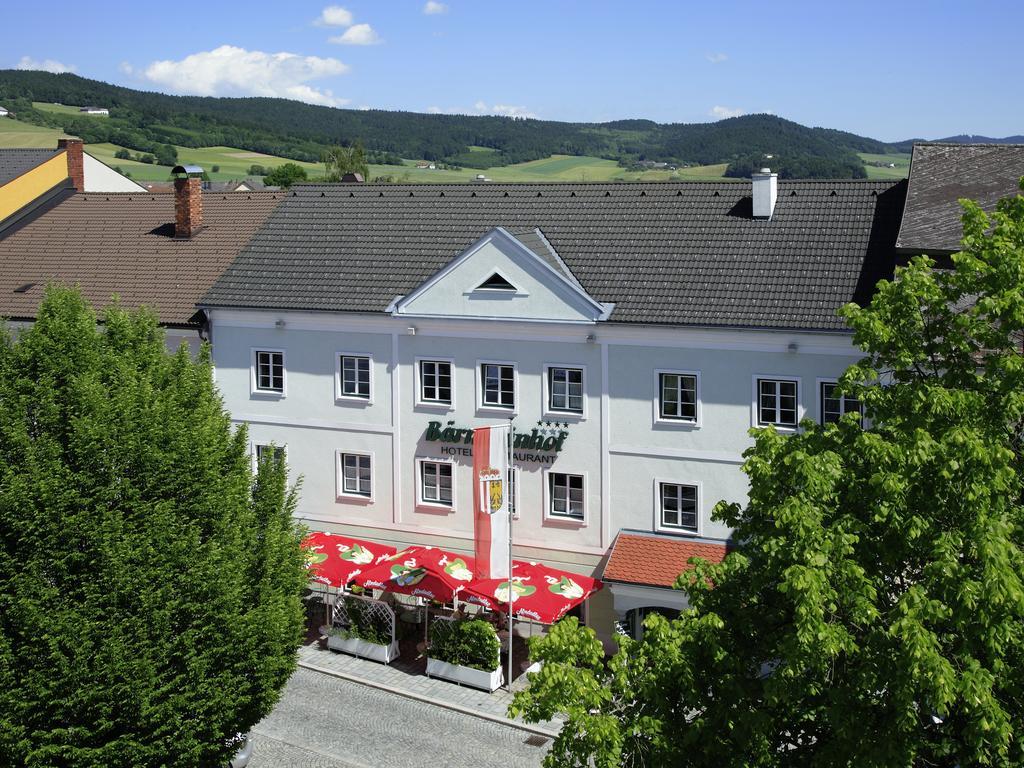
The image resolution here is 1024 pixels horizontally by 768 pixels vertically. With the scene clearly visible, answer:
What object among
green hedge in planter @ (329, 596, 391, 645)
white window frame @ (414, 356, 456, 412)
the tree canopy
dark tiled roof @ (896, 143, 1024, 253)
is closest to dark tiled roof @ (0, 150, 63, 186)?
white window frame @ (414, 356, 456, 412)

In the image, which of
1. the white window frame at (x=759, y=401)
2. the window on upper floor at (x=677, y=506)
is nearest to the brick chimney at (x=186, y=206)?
the window on upper floor at (x=677, y=506)

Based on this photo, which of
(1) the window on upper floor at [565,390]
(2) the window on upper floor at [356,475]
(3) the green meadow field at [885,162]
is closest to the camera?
(1) the window on upper floor at [565,390]

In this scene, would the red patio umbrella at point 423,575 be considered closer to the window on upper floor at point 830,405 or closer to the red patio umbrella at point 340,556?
the red patio umbrella at point 340,556

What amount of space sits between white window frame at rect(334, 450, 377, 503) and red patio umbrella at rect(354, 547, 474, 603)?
9.86 ft

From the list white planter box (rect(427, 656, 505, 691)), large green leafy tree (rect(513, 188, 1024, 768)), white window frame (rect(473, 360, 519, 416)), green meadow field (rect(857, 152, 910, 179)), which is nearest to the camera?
large green leafy tree (rect(513, 188, 1024, 768))

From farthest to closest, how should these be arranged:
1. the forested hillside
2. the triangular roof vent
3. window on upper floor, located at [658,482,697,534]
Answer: the forested hillside
the triangular roof vent
window on upper floor, located at [658,482,697,534]

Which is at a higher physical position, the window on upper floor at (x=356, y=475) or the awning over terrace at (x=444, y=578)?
the window on upper floor at (x=356, y=475)

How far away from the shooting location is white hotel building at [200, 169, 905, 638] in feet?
91.1

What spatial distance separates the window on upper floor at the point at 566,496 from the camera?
97.5 ft

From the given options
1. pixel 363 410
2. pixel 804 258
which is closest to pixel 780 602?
pixel 804 258

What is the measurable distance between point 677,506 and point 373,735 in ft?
30.1

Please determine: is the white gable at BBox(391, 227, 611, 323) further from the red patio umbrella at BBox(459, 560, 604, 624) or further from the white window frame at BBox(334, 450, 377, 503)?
the red patio umbrella at BBox(459, 560, 604, 624)

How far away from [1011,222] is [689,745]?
7962 millimetres

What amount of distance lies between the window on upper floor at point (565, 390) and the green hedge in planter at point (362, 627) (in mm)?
6831
